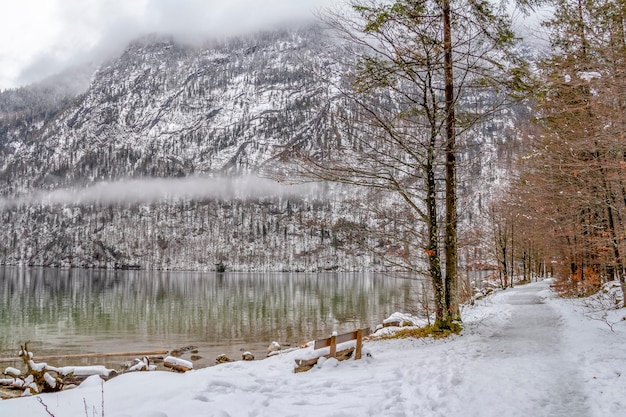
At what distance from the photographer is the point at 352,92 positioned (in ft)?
37.3

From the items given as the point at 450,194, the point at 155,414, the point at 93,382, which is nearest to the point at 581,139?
the point at 450,194

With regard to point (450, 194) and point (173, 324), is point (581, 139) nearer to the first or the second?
point (450, 194)

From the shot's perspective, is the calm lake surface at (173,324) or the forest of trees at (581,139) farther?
the calm lake surface at (173,324)

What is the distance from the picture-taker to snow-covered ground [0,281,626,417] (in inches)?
233

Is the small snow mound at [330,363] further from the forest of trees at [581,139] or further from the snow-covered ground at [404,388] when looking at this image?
the forest of trees at [581,139]

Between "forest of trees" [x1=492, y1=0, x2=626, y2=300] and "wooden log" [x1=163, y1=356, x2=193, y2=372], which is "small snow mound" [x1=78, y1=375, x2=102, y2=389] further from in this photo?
"forest of trees" [x1=492, y1=0, x2=626, y2=300]

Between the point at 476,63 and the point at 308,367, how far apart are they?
8.83 meters

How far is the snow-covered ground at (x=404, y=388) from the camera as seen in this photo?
5.91 meters

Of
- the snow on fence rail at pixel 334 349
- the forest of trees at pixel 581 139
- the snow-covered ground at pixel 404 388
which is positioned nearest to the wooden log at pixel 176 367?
the snow-covered ground at pixel 404 388

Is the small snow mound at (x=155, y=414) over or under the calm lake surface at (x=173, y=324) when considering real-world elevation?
over

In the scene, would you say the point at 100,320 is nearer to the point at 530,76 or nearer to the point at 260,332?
the point at 260,332

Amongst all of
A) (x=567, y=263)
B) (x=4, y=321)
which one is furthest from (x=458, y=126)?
(x=4, y=321)

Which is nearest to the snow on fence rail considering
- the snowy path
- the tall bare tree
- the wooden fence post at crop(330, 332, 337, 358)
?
the wooden fence post at crop(330, 332, 337, 358)

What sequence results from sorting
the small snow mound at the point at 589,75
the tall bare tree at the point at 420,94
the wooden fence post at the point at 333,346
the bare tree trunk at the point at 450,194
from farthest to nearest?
the bare tree trunk at the point at 450,194 < the tall bare tree at the point at 420,94 < the wooden fence post at the point at 333,346 < the small snow mound at the point at 589,75
